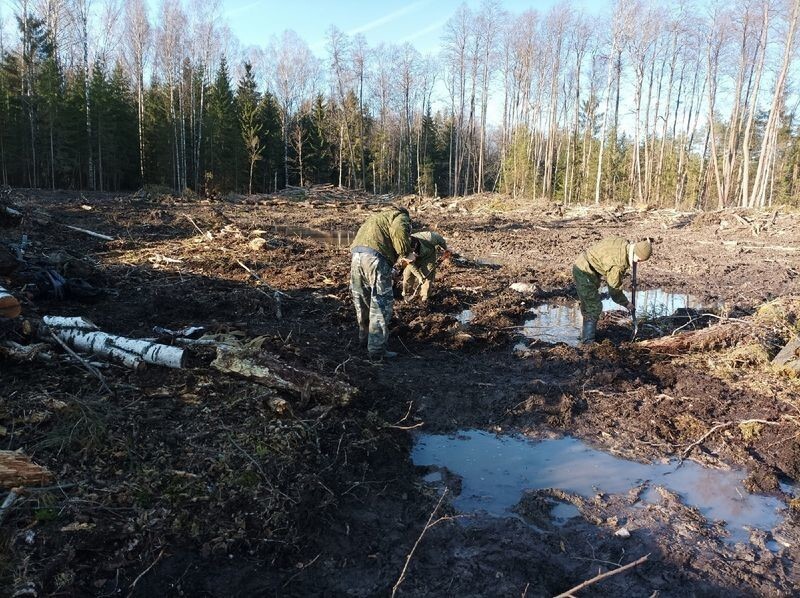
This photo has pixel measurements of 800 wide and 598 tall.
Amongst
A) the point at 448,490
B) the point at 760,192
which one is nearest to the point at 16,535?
the point at 448,490

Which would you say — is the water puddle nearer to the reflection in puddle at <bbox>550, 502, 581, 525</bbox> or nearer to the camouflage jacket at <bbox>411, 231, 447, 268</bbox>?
the camouflage jacket at <bbox>411, 231, 447, 268</bbox>

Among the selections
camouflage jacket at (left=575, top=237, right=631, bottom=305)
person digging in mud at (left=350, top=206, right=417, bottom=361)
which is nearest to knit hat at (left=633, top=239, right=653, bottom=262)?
camouflage jacket at (left=575, top=237, right=631, bottom=305)

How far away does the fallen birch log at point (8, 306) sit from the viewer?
4.60m

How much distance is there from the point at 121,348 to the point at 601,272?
19.9ft

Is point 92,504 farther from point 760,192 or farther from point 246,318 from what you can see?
point 760,192

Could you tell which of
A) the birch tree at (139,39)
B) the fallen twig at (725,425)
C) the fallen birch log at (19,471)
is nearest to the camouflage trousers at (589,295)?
the fallen twig at (725,425)

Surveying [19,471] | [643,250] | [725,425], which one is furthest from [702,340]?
[19,471]

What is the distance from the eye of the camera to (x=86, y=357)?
4.55m

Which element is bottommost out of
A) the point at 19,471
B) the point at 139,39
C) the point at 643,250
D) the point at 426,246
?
the point at 19,471

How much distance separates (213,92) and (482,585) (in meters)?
41.4

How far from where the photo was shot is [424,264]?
8875 millimetres

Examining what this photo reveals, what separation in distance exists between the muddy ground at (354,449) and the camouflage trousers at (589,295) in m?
0.62

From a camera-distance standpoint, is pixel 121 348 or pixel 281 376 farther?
pixel 121 348

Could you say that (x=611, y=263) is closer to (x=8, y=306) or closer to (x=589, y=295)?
(x=589, y=295)
